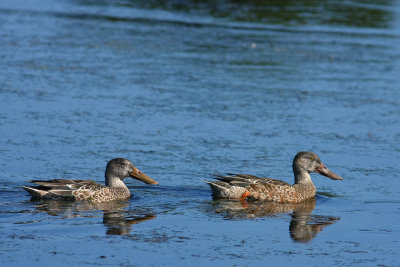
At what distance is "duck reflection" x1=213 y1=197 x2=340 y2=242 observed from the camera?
977 cm

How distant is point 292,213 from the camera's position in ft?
35.8

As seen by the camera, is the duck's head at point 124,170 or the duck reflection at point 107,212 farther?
the duck's head at point 124,170

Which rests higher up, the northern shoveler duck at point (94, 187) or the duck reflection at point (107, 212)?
the northern shoveler duck at point (94, 187)

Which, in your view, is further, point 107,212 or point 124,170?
point 124,170

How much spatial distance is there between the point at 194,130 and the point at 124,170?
11.1 feet

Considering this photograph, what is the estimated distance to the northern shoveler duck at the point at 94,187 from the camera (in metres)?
10.8

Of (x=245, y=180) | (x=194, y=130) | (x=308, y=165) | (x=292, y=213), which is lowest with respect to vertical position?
(x=292, y=213)

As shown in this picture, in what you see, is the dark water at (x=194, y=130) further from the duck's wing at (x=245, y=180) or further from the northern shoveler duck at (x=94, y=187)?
the duck's wing at (x=245, y=180)

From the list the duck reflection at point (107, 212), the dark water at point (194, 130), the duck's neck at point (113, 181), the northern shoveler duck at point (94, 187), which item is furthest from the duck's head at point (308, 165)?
the duck reflection at point (107, 212)

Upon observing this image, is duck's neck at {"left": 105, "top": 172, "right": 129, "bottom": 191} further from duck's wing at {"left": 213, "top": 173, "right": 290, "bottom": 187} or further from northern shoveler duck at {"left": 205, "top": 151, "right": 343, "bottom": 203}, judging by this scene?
duck's wing at {"left": 213, "top": 173, "right": 290, "bottom": 187}

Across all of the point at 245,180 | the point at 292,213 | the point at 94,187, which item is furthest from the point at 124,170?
the point at 292,213

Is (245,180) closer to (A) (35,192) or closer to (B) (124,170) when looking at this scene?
(B) (124,170)

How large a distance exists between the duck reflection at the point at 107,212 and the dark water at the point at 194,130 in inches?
1.5

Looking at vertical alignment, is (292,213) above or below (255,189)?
below
